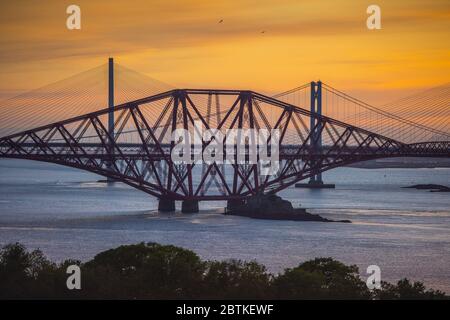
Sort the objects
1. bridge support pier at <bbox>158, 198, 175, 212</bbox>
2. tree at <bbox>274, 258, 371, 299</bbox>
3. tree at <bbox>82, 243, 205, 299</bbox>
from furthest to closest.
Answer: bridge support pier at <bbox>158, 198, 175, 212</bbox>
tree at <bbox>274, 258, 371, 299</bbox>
tree at <bbox>82, 243, 205, 299</bbox>

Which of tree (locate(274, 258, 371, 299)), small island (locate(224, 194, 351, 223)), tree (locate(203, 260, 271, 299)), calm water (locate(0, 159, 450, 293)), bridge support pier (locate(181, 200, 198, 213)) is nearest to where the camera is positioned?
tree (locate(203, 260, 271, 299))

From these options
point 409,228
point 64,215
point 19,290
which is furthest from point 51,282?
point 64,215

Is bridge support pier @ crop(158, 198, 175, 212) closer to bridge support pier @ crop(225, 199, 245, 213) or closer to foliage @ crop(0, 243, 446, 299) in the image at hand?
bridge support pier @ crop(225, 199, 245, 213)

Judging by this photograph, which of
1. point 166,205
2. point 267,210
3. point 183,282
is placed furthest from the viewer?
point 166,205

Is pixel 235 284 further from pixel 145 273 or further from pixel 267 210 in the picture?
pixel 267 210

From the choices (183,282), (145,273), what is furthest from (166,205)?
(183,282)

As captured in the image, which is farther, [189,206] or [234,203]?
[234,203]

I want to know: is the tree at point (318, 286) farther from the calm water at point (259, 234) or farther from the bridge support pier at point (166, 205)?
the bridge support pier at point (166, 205)

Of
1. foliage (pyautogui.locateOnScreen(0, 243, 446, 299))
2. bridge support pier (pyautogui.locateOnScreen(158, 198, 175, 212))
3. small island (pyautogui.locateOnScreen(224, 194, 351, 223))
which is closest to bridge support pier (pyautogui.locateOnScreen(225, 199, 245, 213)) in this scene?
small island (pyautogui.locateOnScreen(224, 194, 351, 223))
